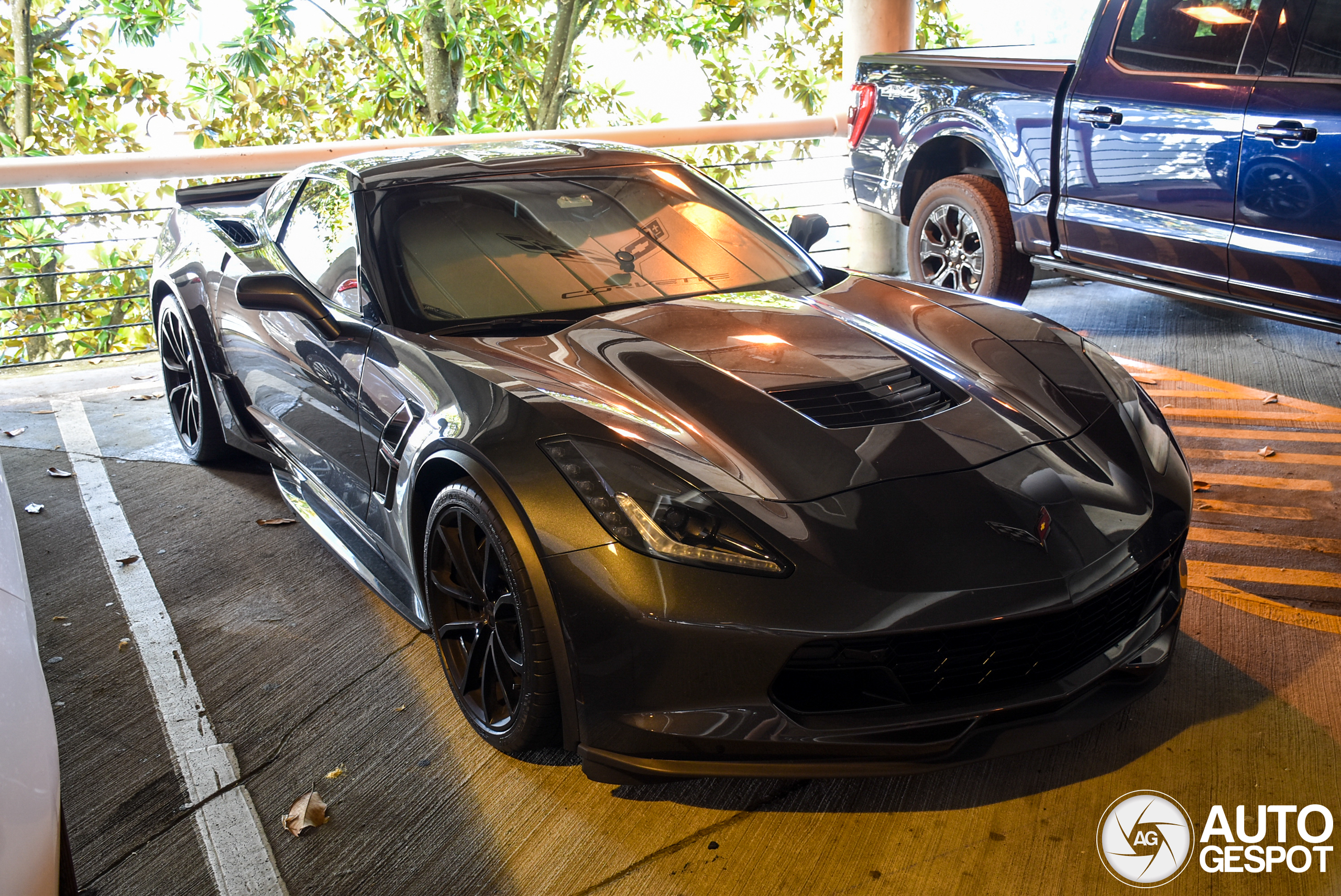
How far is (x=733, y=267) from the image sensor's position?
3438 mm

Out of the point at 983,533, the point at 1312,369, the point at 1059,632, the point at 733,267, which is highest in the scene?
the point at 733,267

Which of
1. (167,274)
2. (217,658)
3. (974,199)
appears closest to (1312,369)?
(974,199)

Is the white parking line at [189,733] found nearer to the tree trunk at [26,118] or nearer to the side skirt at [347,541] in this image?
the side skirt at [347,541]

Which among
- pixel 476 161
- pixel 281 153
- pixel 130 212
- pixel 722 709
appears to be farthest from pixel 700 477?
pixel 130 212

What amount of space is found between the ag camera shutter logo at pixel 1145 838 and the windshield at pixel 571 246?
1.77 meters

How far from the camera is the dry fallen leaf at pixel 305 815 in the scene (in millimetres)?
2422

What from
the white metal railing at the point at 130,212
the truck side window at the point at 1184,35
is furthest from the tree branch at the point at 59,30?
the truck side window at the point at 1184,35

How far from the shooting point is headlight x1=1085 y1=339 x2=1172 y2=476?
8.41 feet

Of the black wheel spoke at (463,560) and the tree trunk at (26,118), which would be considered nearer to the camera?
the black wheel spoke at (463,560)

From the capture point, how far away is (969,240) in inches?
237

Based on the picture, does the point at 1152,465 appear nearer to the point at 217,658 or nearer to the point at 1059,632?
the point at 1059,632

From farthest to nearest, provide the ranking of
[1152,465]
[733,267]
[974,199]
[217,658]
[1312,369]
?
[974,199] → [1312,369] → [733,267] → [217,658] → [1152,465]

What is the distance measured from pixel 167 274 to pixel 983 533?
12.6ft

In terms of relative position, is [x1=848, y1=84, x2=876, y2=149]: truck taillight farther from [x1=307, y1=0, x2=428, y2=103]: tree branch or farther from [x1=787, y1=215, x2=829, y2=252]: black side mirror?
[x1=307, y1=0, x2=428, y2=103]: tree branch
